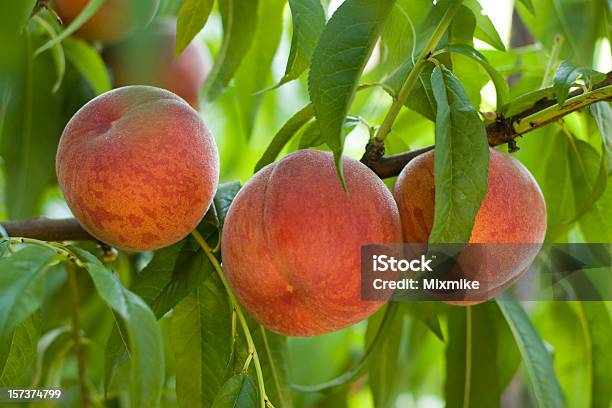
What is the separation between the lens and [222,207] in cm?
86

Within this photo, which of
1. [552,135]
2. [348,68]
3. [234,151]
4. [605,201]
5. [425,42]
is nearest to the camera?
[348,68]

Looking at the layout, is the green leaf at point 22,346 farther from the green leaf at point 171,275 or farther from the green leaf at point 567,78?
the green leaf at point 567,78

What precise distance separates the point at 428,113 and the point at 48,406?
2.17ft

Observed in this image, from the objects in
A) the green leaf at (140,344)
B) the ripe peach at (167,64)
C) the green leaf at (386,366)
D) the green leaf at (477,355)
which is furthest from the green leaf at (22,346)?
the ripe peach at (167,64)

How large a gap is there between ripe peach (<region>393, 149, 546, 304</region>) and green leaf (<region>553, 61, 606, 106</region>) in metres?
0.08

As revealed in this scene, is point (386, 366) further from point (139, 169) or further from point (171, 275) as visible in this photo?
point (139, 169)

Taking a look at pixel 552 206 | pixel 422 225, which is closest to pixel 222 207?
pixel 422 225

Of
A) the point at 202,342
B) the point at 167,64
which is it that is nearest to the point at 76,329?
the point at 202,342

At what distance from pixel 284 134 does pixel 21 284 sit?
16.6 inches

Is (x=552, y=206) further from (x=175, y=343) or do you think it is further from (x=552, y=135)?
(x=175, y=343)

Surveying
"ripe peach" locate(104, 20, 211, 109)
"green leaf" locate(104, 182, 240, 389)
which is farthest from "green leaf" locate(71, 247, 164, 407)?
"ripe peach" locate(104, 20, 211, 109)

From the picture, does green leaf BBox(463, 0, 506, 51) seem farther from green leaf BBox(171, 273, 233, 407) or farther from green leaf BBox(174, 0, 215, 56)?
green leaf BBox(171, 273, 233, 407)

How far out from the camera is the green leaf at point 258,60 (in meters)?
1.13

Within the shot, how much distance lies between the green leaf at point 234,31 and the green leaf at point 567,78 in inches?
14.9
